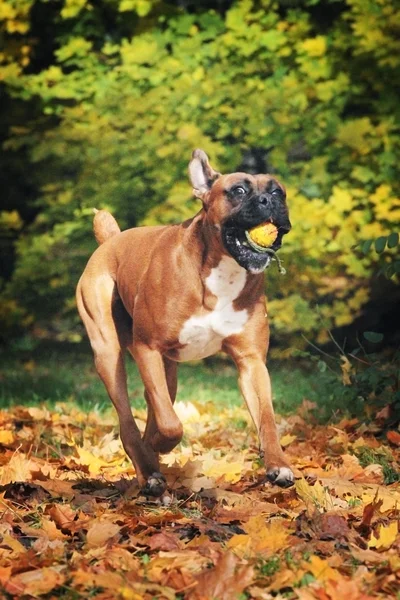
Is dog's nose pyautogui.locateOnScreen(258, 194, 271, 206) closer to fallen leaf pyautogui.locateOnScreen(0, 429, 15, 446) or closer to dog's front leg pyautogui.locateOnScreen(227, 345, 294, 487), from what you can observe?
dog's front leg pyautogui.locateOnScreen(227, 345, 294, 487)

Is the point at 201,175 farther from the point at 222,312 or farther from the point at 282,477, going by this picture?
the point at 282,477

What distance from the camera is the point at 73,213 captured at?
10.4 metres

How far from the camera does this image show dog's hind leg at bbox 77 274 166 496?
15.7 ft

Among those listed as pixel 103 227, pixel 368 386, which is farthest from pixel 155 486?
pixel 368 386

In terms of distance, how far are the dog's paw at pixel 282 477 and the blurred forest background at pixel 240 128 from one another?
5.08 m

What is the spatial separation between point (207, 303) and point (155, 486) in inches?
33.0

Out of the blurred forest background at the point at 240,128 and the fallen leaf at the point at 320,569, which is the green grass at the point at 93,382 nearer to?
the blurred forest background at the point at 240,128

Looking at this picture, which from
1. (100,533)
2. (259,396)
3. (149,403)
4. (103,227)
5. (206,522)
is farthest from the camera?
(103,227)

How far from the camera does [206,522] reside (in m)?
3.82

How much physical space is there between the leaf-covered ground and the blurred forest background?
12.2ft

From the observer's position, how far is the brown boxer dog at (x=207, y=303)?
4469 mm

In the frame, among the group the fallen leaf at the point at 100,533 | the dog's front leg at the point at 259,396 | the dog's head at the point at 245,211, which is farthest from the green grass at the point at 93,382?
the fallen leaf at the point at 100,533

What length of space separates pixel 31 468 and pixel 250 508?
131cm

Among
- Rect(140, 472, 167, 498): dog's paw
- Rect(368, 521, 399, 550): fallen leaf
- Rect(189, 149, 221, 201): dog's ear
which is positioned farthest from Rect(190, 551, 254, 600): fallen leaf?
Rect(189, 149, 221, 201): dog's ear
